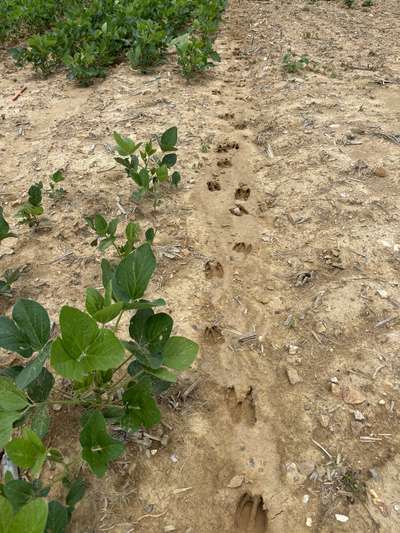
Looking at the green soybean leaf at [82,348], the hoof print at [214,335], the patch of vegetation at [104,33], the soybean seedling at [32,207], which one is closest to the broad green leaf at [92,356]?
the green soybean leaf at [82,348]

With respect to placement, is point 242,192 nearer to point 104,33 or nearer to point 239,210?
point 239,210

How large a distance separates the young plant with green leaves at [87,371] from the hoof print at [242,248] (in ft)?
4.64

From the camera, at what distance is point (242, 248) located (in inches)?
123

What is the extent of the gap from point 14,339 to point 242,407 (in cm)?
108

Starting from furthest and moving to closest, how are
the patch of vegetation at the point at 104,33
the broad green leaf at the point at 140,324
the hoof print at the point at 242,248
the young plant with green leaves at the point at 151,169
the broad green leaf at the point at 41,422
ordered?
the patch of vegetation at the point at 104,33, the young plant with green leaves at the point at 151,169, the hoof print at the point at 242,248, the broad green leaf at the point at 140,324, the broad green leaf at the point at 41,422

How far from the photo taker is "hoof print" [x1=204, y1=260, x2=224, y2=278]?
9.49 ft

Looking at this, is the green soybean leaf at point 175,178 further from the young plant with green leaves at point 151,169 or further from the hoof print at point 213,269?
the hoof print at point 213,269

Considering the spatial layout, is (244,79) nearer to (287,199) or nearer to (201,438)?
(287,199)

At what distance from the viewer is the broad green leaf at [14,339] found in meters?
1.65

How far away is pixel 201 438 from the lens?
1989 millimetres

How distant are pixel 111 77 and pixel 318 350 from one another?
5033 millimetres

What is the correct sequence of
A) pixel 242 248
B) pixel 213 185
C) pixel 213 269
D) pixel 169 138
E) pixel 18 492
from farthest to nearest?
1. pixel 213 185
2. pixel 169 138
3. pixel 242 248
4. pixel 213 269
5. pixel 18 492

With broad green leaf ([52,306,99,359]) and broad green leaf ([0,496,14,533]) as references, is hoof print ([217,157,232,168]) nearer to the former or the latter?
broad green leaf ([52,306,99,359])

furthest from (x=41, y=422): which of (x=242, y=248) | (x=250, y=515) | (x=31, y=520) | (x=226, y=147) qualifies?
(x=226, y=147)
